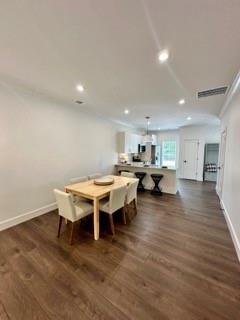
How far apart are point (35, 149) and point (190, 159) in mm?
6832

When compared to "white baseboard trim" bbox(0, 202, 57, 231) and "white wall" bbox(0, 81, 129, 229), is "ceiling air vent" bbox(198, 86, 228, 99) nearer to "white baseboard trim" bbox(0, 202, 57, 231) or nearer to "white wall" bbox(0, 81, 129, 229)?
"white wall" bbox(0, 81, 129, 229)

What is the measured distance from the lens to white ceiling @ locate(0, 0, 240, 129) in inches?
52.2

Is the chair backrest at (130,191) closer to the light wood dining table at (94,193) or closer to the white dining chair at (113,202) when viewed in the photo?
the white dining chair at (113,202)

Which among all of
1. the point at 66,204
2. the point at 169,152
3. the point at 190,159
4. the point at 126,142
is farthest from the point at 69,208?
the point at 169,152

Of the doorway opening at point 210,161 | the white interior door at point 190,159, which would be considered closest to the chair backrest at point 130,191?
the white interior door at point 190,159

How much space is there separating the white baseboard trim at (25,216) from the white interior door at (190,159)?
6379mm

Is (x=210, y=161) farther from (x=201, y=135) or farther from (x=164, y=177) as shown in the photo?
(x=164, y=177)

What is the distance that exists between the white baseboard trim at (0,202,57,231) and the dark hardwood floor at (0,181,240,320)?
0.21m

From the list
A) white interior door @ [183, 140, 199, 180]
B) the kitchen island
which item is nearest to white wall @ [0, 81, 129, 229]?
the kitchen island

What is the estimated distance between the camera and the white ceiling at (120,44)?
133cm

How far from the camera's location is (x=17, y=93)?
119 inches

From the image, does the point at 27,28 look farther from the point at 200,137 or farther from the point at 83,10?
the point at 200,137

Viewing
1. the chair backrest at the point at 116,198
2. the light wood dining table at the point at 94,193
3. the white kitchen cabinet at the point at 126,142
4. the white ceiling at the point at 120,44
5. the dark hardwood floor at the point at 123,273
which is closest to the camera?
the white ceiling at the point at 120,44

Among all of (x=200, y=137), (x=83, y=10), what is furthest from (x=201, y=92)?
(x=200, y=137)
